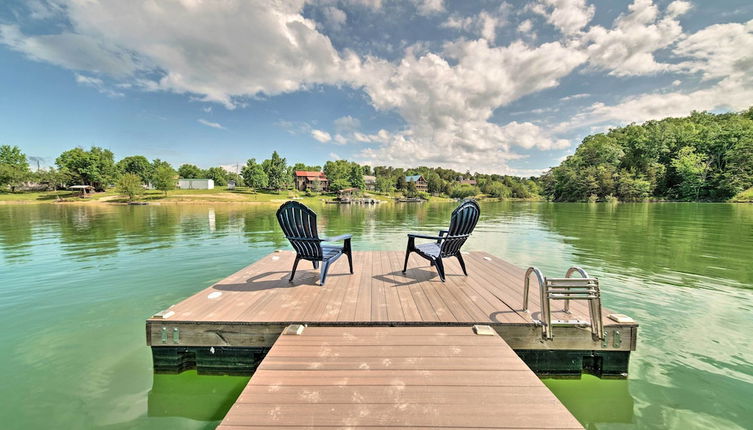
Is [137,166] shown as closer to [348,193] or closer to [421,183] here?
[348,193]

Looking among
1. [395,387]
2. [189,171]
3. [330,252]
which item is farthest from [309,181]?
[395,387]

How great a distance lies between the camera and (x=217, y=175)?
96.9 metres

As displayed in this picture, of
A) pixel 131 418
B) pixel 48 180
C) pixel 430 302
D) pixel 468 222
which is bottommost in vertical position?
pixel 131 418

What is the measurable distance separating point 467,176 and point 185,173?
116646 mm

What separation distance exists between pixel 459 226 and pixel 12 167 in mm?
87439

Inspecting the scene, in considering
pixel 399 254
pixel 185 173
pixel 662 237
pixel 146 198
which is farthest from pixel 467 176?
pixel 399 254

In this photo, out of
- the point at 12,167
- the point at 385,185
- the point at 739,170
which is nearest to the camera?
the point at 739,170

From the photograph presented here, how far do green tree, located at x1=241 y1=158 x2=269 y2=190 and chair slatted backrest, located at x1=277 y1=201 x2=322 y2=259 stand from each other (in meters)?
72.0

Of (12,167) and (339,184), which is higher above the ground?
(12,167)

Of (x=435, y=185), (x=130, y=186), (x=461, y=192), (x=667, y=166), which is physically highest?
(x=667, y=166)

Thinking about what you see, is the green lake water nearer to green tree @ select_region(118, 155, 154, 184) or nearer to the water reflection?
the water reflection

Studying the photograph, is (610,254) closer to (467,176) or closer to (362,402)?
(362,402)

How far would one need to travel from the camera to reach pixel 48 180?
6041 centimetres

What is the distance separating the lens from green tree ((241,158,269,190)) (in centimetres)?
7069
